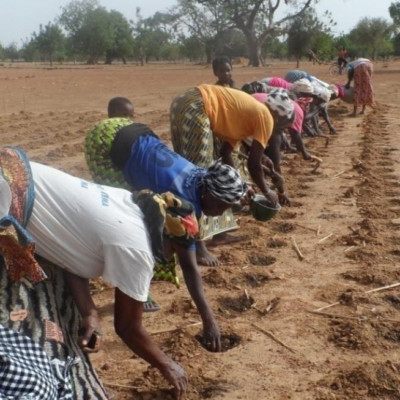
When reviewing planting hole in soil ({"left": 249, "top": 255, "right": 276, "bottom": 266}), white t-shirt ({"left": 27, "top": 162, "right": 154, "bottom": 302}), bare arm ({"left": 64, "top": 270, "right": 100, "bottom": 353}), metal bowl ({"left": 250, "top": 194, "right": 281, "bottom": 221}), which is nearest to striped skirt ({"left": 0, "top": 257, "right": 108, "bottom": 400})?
bare arm ({"left": 64, "top": 270, "right": 100, "bottom": 353})

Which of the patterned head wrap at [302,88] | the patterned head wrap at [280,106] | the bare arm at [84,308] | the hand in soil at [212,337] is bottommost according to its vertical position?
the hand in soil at [212,337]

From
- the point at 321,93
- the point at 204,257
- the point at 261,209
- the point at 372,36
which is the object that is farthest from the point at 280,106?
the point at 372,36

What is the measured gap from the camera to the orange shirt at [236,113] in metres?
4.61

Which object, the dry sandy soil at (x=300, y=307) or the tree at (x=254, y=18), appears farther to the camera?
the tree at (x=254, y=18)

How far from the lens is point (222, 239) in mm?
5395

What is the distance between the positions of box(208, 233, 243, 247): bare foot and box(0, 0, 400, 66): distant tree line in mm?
38867

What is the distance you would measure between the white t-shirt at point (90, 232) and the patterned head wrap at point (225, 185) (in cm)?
58

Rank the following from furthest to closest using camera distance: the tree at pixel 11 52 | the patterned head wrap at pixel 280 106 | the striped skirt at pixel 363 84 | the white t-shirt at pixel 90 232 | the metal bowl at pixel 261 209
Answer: the tree at pixel 11 52, the striped skirt at pixel 363 84, the patterned head wrap at pixel 280 106, the metal bowl at pixel 261 209, the white t-shirt at pixel 90 232

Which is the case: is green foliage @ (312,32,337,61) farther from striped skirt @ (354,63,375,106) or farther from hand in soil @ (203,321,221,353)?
hand in soil @ (203,321,221,353)

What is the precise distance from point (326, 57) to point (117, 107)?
1902 inches

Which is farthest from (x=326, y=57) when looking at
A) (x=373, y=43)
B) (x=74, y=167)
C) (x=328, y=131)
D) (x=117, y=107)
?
(x=117, y=107)

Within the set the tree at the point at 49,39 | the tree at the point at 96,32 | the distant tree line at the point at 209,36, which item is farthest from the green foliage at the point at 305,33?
the tree at the point at 49,39

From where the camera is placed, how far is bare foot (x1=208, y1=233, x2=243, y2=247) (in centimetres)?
535

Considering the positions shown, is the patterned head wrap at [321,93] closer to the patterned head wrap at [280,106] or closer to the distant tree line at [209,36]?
the patterned head wrap at [280,106]
